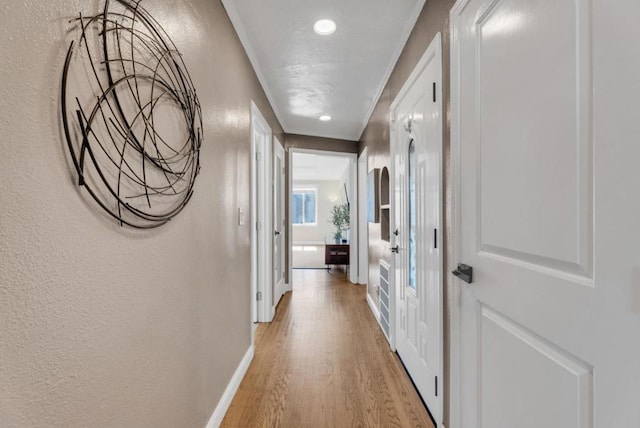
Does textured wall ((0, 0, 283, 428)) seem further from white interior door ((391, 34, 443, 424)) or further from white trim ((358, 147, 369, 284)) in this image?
white trim ((358, 147, 369, 284))

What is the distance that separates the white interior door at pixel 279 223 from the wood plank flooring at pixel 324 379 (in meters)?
0.51

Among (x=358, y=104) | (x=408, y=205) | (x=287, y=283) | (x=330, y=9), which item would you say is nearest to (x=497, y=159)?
(x=408, y=205)

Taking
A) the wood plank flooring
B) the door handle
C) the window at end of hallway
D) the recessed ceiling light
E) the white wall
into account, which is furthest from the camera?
the window at end of hallway

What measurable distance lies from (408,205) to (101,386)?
186 cm

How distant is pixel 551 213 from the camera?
30.5 inches

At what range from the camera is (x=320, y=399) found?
6.02 feet

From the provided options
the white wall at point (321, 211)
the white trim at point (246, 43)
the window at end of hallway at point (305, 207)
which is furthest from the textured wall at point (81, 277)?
the window at end of hallway at point (305, 207)

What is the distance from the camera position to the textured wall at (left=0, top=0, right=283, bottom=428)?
1.82ft

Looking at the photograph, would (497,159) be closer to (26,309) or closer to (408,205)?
(408,205)

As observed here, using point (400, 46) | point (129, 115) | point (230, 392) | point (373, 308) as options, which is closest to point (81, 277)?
point (129, 115)

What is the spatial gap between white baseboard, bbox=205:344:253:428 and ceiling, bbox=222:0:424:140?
2235 mm

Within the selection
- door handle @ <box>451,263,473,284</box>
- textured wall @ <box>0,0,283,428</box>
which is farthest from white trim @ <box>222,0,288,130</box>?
door handle @ <box>451,263,473,284</box>

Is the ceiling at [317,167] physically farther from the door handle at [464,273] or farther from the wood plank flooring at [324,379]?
the door handle at [464,273]

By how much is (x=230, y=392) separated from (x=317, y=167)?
6529 mm
